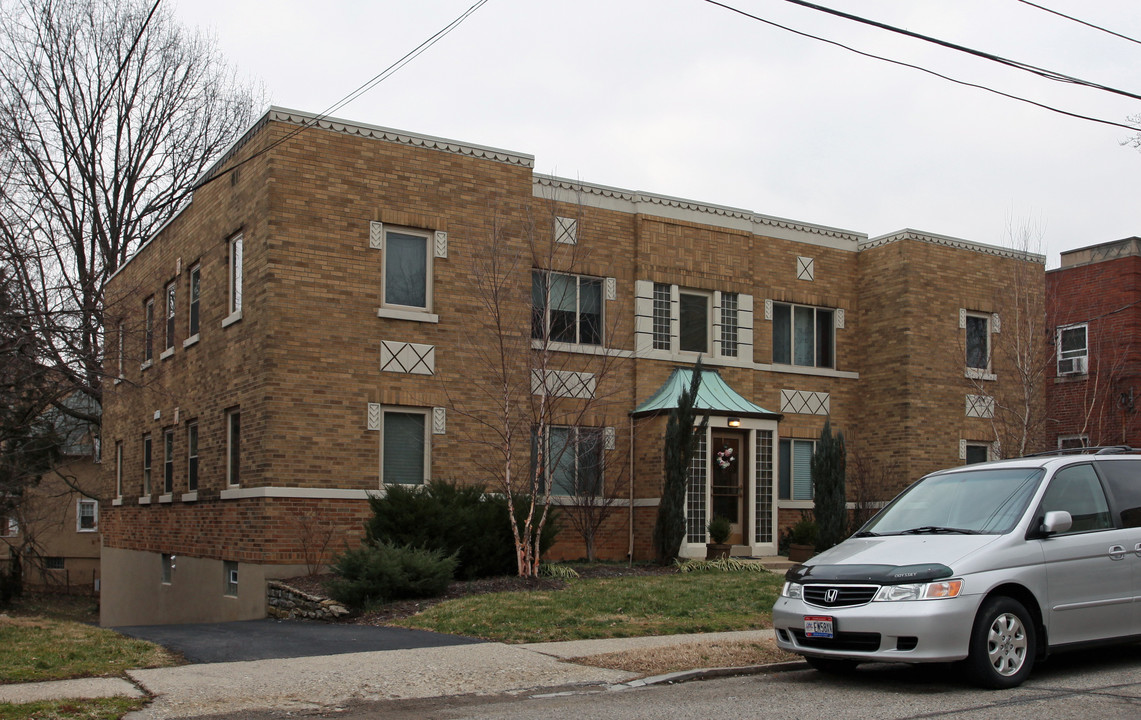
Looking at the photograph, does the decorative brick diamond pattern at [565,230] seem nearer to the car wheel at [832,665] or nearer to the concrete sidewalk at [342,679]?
the concrete sidewalk at [342,679]

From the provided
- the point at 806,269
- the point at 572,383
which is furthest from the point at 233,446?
the point at 806,269

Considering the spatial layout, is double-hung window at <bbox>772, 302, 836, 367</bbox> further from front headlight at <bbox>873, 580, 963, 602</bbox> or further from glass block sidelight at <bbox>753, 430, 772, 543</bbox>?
front headlight at <bbox>873, 580, 963, 602</bbox>

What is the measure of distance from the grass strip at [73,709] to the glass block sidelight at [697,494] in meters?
13.2

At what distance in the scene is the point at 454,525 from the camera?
53.4 feet

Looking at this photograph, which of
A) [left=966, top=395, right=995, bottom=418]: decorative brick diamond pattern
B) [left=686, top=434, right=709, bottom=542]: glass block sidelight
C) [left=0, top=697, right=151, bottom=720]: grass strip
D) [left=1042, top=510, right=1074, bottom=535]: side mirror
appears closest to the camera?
[left=0, top=697, right=151, bottom=720]: grass strip

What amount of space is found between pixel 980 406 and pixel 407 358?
13.7 metres

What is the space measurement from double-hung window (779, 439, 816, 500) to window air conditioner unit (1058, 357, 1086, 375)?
10513mm

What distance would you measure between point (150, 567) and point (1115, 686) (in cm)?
1978

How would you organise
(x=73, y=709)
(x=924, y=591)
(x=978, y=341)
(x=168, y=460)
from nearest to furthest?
(x=73, y=709)
(x=924, y=591)
(x=168, y=460)
(x=978, y=341)

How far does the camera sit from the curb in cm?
912

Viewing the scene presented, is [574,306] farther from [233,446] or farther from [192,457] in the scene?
[192,457]

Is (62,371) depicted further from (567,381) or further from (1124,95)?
(1124,95)

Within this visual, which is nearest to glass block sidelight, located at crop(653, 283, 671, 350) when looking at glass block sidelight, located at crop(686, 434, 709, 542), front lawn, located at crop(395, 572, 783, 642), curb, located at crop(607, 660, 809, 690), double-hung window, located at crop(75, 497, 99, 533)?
glass block sidelight, located at crop(686, 434, 709, 542)

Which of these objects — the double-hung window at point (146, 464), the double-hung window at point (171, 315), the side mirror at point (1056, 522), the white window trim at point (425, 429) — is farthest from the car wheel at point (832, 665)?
the double-hung window at point (146, 464)
